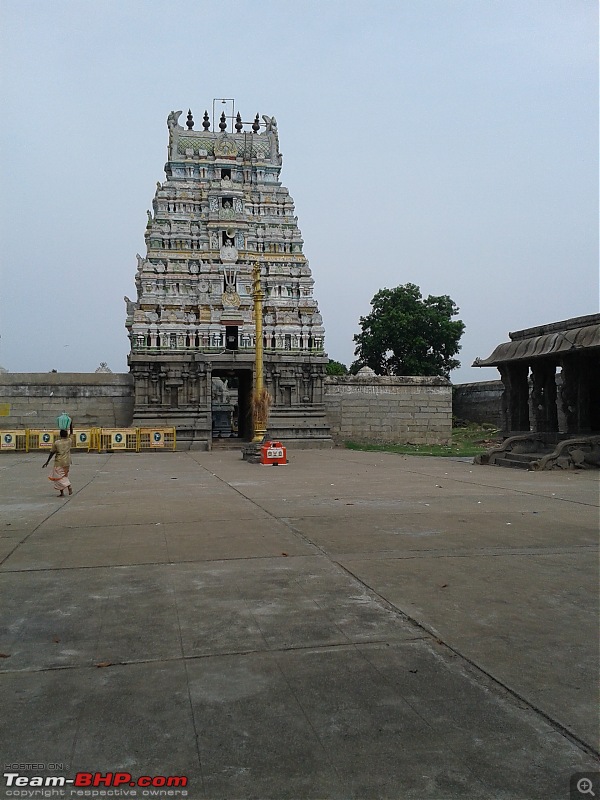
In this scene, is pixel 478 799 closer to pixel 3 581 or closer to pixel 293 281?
pixel 3 581

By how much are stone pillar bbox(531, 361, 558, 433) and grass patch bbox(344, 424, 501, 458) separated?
5.90 meters

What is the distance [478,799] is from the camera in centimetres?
255

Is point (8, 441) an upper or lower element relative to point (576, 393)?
lower

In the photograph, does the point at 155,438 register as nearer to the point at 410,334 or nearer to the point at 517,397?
the point at 517,397

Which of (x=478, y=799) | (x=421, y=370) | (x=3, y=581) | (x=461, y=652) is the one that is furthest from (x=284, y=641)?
(x=421, y=370)

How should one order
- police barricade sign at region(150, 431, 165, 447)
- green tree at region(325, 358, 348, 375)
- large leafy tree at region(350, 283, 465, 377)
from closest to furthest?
police barricade sign at region(150, 431, 165, 447), large leafy tree at region(350, 283, 465, 377), green tree at region(325, 358, 348, 375)

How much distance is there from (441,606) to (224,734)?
241cm

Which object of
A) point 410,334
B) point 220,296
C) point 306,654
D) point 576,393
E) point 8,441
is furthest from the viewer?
point 410,334

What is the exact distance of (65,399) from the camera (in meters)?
29.9

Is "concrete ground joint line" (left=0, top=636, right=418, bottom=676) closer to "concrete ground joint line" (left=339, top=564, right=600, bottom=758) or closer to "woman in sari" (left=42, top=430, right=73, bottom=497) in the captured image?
"concrete ground joint line" (left=339, top=564, right=600, bottom=758)

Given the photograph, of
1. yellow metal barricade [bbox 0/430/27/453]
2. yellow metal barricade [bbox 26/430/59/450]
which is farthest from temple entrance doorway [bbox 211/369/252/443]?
yellow metal barricade [bbox 0/430/27/453]

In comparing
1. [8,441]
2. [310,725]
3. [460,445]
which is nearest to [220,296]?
[8,441]

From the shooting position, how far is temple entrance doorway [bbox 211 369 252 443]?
33.3 meters

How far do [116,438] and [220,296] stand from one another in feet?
29.6
